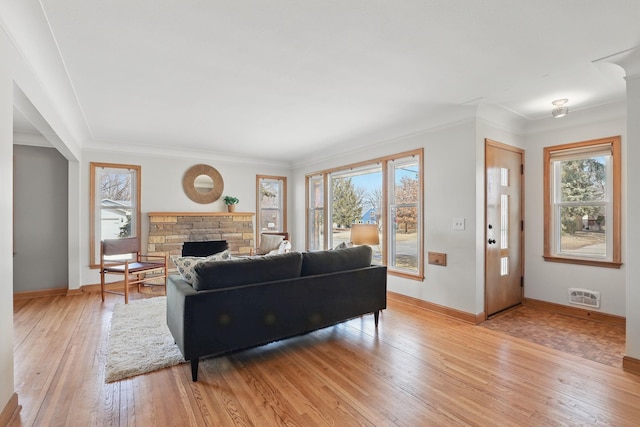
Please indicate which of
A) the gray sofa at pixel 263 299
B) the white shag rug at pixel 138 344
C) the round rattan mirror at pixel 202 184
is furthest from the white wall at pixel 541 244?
the round rattan mirror at pixel 202 184

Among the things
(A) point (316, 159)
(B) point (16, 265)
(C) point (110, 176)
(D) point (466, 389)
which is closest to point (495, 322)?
(D) point (466, 389)

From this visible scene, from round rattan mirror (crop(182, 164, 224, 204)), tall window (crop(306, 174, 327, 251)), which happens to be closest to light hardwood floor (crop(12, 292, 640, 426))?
round rattan mirror (crop(182, 164, 224, 204))

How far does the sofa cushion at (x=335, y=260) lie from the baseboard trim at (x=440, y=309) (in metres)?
1.17

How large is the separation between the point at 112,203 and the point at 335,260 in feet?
13.7

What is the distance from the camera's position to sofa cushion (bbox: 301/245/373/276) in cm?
292

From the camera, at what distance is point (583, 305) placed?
367 centimetres

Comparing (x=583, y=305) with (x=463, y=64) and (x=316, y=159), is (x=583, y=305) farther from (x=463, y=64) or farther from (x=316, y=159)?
(x=316, y=159)

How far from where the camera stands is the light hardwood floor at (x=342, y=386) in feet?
6.18

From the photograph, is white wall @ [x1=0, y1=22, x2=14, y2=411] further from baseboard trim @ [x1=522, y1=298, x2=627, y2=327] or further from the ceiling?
baseboard trim @ [x1=522, y1=298, x2=627, y2=327]

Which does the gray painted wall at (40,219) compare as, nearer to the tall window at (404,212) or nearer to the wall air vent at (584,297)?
the tall window at (404,212)

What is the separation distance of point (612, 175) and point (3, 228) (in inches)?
208

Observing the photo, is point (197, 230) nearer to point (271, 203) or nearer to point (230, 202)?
point (230, 202)

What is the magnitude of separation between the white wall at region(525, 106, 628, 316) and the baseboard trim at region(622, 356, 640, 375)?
1.32 metres

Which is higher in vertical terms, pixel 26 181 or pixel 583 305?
pixel 26 181
